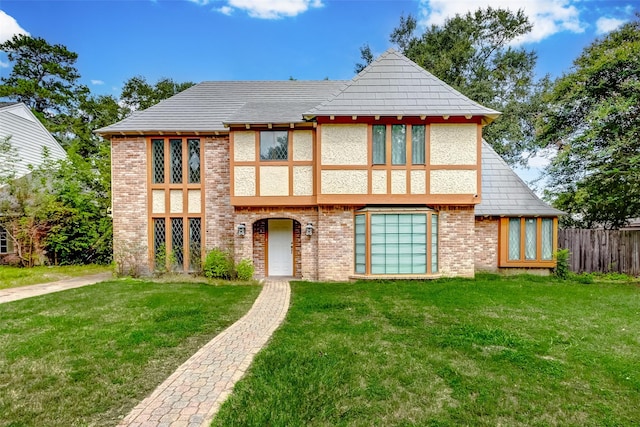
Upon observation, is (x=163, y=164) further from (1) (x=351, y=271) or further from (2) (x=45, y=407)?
(2) (x=45, y=407)

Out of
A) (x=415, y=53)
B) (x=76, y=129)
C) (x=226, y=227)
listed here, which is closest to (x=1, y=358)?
(x=226, y=227)

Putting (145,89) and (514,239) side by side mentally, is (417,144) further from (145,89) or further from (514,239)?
(145,89)

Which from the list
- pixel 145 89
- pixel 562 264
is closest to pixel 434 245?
pixel 562 264

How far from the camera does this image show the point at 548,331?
17.4 feet

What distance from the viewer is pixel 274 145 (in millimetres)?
10047

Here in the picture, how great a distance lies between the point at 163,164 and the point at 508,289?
37.4ft

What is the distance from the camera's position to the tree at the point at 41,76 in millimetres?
25391

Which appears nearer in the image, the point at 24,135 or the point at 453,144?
the point at 453,144

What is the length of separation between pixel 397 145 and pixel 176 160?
7434 millimetres

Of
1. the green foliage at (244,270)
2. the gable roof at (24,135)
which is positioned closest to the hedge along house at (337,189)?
the green foliage at (244,270)

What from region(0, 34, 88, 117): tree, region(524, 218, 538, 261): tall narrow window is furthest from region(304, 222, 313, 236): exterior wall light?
region(0, 34, 88, 117): tree

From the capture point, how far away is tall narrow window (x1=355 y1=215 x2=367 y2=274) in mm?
9867

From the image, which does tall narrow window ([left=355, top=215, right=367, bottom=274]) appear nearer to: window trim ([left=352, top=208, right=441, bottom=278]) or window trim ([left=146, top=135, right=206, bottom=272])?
window trim ([left=352, top=208, right=441, bottom=278])

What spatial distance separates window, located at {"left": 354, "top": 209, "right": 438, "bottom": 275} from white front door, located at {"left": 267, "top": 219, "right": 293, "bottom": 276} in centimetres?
257
